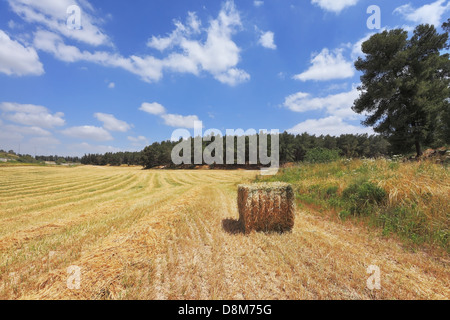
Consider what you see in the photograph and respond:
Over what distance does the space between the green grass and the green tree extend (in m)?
11.8

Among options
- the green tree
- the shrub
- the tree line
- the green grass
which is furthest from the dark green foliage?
the tree line

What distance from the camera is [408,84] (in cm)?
1514

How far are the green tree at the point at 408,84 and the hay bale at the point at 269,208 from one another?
17.4 metres

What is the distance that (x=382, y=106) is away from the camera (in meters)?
17.3

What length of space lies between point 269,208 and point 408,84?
1925cm

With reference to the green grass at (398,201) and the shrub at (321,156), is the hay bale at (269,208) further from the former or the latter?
the shrub at (321,156)

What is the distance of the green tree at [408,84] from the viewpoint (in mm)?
15430

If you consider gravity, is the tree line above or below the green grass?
above

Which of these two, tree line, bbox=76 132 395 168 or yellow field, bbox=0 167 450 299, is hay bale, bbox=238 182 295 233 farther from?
tree line, bbox=76 132 395 168

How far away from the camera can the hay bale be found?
5.29 metres

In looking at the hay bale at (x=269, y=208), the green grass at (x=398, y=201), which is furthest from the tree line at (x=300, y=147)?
the hay bale at (x=269, y=208)

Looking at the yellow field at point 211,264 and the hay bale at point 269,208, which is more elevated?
the hay bale at point 269,208

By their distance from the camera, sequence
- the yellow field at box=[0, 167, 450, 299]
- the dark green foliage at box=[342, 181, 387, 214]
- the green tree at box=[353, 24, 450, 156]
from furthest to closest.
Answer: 1. the green tree at box=[353, 24, 450, 156]
2. the dark green foliage at box=[342, 181, 387, 214]
3. the yellow field at box=[0, 167, 450, 299]
